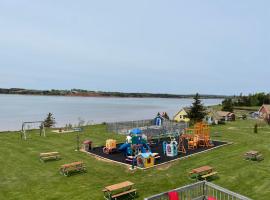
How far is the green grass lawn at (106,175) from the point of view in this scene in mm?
16792

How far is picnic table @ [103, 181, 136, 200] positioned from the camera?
15.7m

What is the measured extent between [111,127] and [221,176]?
75.7 ft

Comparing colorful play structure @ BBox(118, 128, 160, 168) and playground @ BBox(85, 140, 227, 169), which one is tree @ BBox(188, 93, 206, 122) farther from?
colorful play structure @ BBox(118, 128, 160, 168)

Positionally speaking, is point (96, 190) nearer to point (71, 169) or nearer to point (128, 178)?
point (128, 178)

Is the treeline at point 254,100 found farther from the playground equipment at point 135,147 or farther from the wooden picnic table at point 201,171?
the wooden picnic table at point 201,171

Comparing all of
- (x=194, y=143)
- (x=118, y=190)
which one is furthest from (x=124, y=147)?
(x=118, y=190)

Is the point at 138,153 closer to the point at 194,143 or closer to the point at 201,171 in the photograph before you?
the point at 201,171

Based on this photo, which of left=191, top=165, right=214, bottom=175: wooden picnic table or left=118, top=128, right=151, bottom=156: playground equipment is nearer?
left=191, top=165, right=214, bottom=175: wooden picnic table

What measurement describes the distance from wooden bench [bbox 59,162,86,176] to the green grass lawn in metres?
0.43

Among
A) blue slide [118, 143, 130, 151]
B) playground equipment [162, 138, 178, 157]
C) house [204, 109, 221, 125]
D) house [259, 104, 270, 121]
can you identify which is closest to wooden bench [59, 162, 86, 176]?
blue slide [118, 143, 130, 151]

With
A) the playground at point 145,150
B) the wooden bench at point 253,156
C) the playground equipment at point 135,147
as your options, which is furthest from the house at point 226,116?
the wooden bench at point 253,156

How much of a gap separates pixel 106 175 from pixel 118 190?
3.15 metres

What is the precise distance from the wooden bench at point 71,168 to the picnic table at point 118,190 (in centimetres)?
470

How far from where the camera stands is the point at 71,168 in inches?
821
